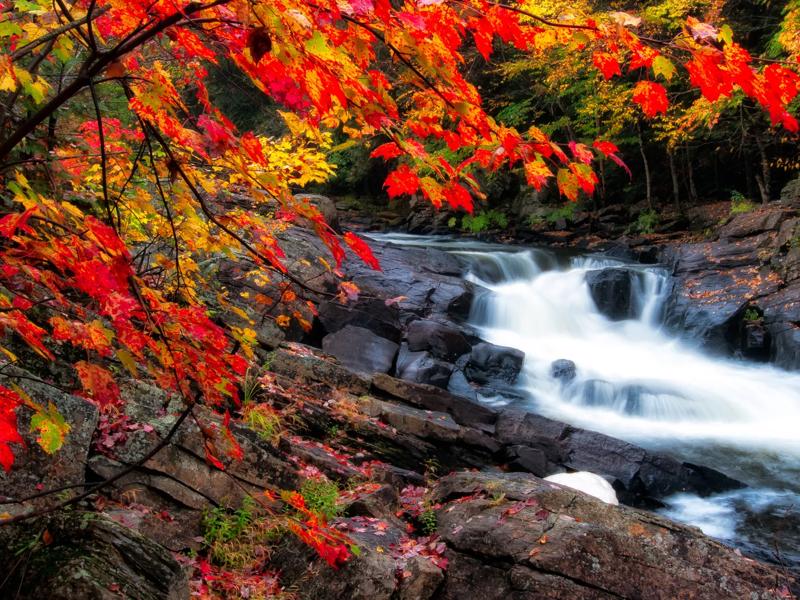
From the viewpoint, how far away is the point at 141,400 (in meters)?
4.38

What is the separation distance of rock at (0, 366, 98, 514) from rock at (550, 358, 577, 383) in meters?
9.16

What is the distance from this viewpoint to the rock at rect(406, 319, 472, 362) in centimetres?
1105

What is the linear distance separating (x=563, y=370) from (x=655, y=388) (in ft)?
5.49

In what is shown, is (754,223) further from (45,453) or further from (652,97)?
(45,453)

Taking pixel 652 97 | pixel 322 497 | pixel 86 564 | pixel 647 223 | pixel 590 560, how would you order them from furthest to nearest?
pixel 647 223 < pixel 322 497 < pixel 590 560 < pixel 86 564 < pixel 652 97

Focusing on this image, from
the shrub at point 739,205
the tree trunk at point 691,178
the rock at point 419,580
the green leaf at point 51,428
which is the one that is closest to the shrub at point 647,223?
the tree trunk at point 691,178

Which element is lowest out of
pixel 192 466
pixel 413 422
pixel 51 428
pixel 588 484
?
pixel 588 484

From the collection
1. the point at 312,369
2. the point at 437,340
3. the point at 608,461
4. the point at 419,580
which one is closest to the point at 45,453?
the point at 419,580

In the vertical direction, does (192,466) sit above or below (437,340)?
above

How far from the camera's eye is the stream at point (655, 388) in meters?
7.29

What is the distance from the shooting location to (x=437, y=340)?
439 inches

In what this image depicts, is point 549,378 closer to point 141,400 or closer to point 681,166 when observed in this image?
point 141,400

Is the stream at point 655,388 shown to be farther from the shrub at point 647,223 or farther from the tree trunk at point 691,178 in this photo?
the tree trunk at point 691,178

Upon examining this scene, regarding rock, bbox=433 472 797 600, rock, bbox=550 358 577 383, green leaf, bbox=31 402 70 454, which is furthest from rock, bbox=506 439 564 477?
green leaf, bbox=31 402 70 454
